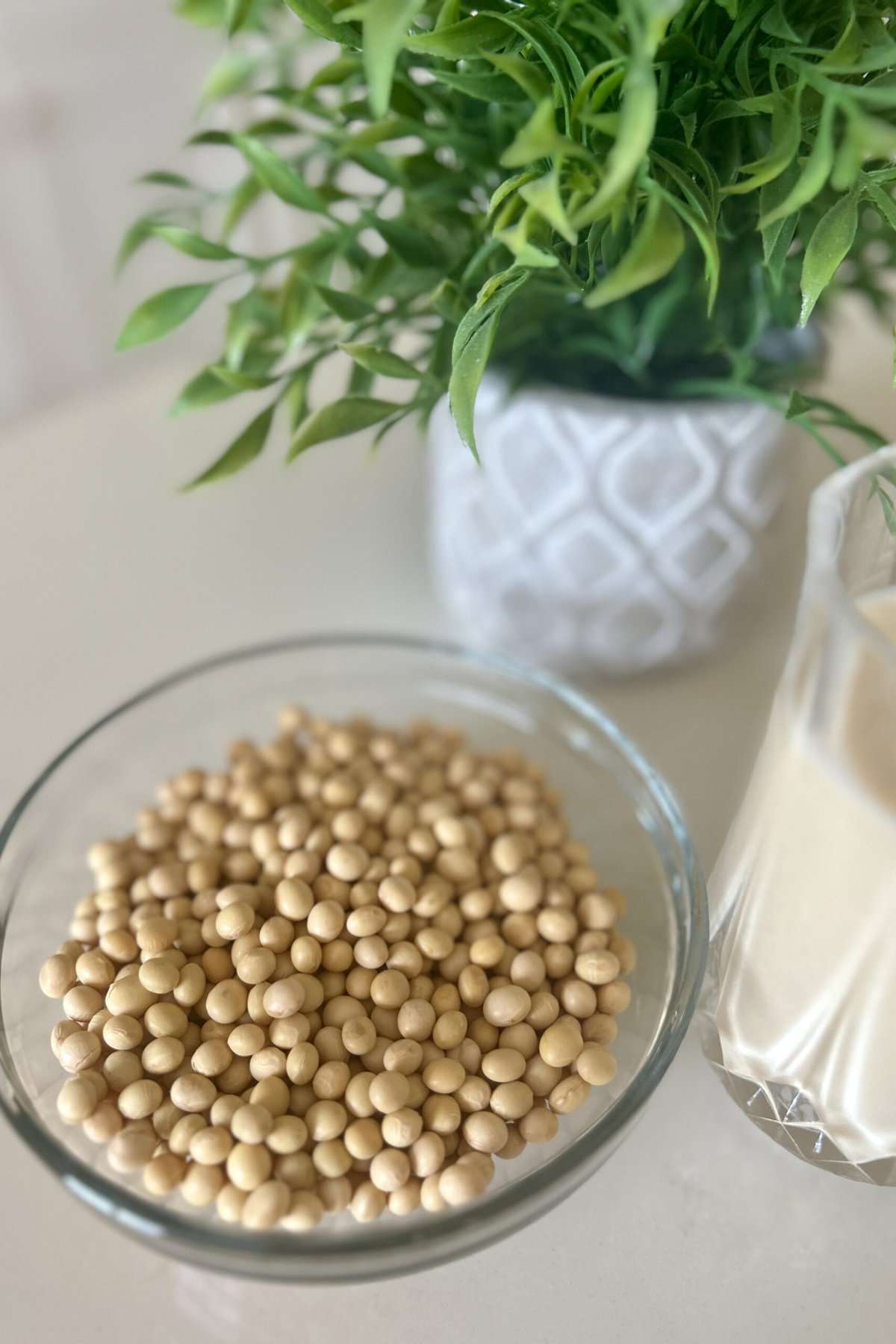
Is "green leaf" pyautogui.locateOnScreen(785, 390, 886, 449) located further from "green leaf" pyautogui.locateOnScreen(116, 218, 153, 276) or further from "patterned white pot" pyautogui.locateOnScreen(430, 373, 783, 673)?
"green leaf" pyautogui.locateOnScreen(116, 218, 153, 276)

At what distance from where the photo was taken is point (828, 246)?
0.31 m

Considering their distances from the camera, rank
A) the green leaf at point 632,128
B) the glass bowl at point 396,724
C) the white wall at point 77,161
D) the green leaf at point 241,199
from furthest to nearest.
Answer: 1. the white wall at point 77,161
2. the green leaf at point 241,199
3. the glass bowl at point 396,724
4. the green leaf at point 632,128

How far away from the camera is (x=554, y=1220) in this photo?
1.31ft

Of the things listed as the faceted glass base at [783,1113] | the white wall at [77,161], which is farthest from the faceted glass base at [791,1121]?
the white wall at [77,161]

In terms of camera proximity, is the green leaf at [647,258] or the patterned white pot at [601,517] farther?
the patterned white pot at [601,517]

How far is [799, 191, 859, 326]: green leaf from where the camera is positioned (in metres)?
0.30

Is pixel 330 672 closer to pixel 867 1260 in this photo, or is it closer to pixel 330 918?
pixel 330 918

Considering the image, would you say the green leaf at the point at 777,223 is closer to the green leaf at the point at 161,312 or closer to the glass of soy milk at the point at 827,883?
Result: the glass of soy milk at the point at 827,883

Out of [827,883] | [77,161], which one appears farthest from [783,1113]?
[77,161]

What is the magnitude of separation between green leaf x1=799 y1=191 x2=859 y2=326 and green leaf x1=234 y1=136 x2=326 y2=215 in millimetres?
174

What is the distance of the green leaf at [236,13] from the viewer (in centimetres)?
37

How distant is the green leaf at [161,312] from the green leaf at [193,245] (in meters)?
0.01

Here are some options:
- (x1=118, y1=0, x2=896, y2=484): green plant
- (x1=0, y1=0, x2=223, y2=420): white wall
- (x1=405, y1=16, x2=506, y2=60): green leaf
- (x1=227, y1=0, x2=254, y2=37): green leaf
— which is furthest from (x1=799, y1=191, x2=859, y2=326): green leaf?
(x1=0, y1=0, x2=223, y2=420): white wall

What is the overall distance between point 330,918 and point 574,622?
0.65 ft
